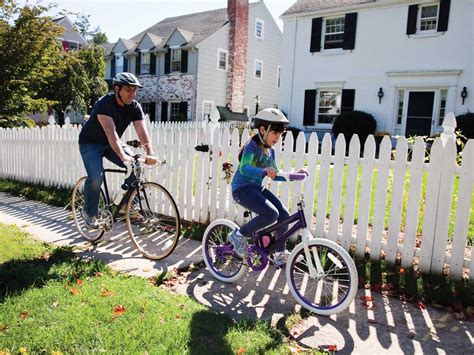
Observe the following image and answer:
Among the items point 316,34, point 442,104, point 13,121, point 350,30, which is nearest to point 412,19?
point 350,30

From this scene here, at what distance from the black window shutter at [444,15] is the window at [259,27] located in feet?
48.0

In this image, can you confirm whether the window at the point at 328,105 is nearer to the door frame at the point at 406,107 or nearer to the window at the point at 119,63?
the door frame at the point at 406,107

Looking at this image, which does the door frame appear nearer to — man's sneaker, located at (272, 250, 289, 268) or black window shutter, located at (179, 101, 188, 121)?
black window shutter, located at (179, 101, 188, 121)

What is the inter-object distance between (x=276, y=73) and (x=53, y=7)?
2172 cm

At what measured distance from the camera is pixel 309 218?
188 inches

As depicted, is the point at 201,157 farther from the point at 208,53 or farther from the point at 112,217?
the point at 208,53

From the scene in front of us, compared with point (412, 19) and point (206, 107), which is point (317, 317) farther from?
point (206, 107)

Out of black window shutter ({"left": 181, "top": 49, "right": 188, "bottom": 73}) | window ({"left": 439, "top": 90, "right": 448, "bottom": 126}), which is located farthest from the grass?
black window shutter ({"left": 181, "top": 49, "right": 188, "bottom": 73})

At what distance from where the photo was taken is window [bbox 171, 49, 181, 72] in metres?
26.1

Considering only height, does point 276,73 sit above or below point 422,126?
above

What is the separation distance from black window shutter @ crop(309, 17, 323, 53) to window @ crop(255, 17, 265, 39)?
10.1m

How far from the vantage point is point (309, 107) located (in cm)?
Result: 1883

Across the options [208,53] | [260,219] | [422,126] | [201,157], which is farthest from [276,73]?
[260,219]

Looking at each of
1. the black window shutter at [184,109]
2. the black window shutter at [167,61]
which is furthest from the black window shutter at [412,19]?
the black window shutter at [167,61]
